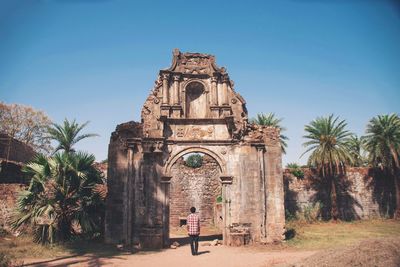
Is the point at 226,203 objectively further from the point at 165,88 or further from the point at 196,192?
the point at 196,192

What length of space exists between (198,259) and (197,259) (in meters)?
0.04

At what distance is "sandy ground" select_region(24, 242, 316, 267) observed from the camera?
1048cm

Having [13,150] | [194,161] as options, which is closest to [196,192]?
[194,161]

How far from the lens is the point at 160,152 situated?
1503 cm

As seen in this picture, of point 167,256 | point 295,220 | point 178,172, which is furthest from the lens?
point 178,172

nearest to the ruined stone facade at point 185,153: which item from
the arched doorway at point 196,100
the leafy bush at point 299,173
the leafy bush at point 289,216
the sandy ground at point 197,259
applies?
the arched doorway at point 196,100

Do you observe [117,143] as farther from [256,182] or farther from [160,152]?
[256,182]

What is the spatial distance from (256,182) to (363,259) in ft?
23.2

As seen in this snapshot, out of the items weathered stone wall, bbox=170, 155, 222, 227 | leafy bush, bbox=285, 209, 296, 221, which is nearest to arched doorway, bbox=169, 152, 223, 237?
weathered stone wall, bbox=170, 155, 222, 227

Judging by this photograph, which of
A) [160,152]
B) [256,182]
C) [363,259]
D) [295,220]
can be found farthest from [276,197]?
[295,220]

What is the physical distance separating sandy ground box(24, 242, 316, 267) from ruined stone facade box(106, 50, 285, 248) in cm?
152

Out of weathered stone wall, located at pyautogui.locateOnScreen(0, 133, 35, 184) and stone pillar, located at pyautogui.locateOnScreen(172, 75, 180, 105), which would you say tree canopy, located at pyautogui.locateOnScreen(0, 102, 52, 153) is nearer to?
weathered stone wall, located at pyautogui.locateOnScreen(0, 133, 35, 184)

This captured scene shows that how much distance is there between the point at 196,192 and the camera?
26703 mm

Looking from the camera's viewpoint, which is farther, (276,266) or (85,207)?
(85,207)
